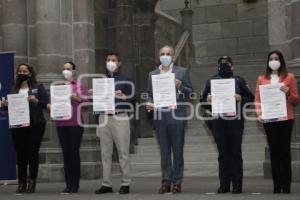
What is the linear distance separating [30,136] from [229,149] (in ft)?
10.0

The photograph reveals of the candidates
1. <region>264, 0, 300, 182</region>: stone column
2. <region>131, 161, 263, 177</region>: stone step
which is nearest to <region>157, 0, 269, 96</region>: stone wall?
<region>131, 161, 263, 177</region>: stone step

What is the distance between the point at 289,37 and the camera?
11.3 metres

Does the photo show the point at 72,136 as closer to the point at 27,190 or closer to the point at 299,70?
the point at 27,190

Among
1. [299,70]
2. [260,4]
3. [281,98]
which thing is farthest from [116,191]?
[260,4]

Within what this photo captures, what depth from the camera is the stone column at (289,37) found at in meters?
10.9

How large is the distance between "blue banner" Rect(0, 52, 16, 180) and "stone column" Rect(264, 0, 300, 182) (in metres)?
4.34

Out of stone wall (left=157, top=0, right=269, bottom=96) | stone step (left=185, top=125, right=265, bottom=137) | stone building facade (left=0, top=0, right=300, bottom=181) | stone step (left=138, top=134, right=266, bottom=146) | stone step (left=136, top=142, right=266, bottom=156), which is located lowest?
stone step (left=136, top=142, right=266, bottom=156)

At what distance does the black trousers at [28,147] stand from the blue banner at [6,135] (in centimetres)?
113

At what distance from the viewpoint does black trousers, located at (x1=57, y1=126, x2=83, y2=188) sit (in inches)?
386

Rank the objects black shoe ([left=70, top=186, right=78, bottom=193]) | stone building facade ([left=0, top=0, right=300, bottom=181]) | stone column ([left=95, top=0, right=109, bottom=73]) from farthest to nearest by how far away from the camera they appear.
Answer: stone column ([left=95, top=0, right=109, bottom=73])
stone building facade ([left=0, top=0, right=300, bottom=181])
black shoe ([left=70, top=186, right=78, bottom=193])

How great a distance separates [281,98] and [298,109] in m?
2.01

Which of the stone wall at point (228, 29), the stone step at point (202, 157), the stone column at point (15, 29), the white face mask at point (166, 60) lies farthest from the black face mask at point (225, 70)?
the stone wall at point (228, 29)

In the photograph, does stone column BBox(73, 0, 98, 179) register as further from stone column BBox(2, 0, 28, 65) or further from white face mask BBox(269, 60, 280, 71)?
white face mask BBox(269, 60, 280, 71)

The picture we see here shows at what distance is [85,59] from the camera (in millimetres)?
12781
